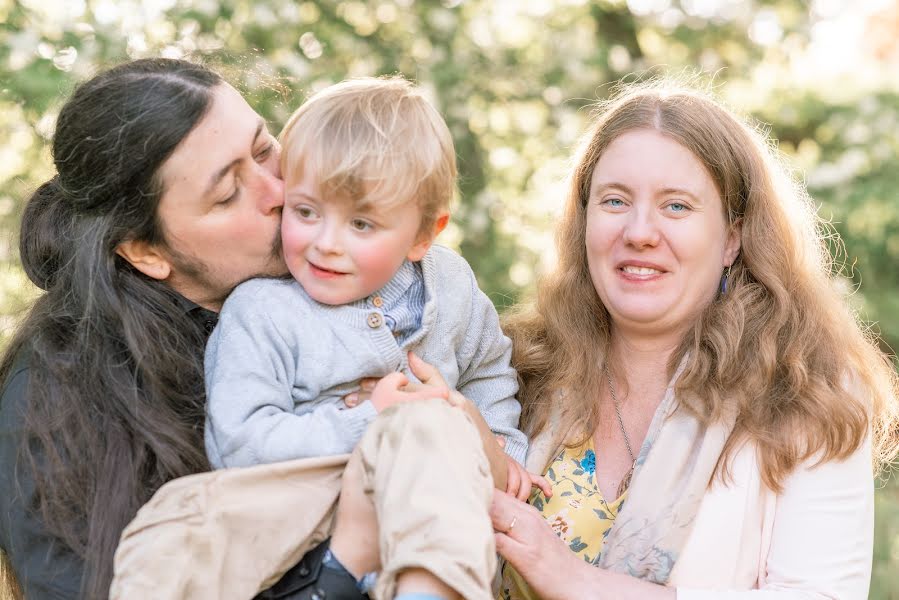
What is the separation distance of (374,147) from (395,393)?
0.52 metres

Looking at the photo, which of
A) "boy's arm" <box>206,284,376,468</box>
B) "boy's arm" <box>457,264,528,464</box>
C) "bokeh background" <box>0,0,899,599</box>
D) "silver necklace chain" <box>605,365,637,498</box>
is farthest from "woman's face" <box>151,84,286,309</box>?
"bokeh background" <box>0,0,899,599</box>

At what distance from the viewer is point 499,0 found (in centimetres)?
531

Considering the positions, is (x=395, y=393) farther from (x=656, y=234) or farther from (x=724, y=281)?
(x=724, y=281)

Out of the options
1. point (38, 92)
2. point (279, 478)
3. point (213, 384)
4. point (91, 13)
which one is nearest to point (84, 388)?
point (213, 384)

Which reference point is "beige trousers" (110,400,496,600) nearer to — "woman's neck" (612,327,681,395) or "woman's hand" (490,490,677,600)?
"woman's hand" (490,490,677,600)

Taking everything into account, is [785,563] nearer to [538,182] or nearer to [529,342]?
[529,342]

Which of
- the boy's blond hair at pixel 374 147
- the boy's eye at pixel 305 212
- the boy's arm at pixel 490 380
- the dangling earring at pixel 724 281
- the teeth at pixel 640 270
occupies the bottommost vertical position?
the boy's arm at pixel 490 380

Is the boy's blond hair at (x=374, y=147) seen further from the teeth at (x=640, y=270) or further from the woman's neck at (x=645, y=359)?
the woman's neck at (x=645, y=359)

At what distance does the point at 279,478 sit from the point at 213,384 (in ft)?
0.95

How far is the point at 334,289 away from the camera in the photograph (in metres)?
2.40

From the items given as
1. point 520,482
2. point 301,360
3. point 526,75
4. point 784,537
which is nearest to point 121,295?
point 301,360

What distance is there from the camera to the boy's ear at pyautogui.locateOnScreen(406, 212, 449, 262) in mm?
2516

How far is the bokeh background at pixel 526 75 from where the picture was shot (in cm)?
432

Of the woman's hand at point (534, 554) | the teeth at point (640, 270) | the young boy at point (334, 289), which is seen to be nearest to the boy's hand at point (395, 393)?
the young boy at point (334, 289)
